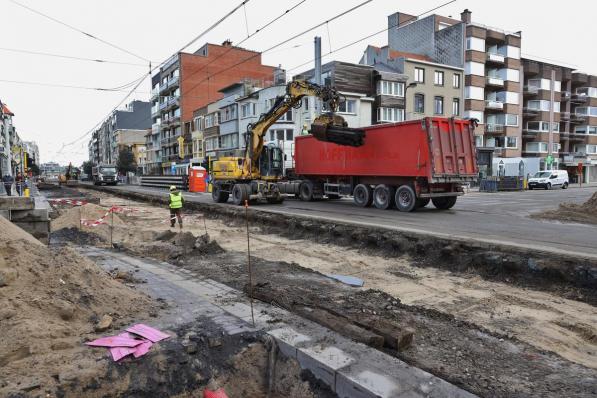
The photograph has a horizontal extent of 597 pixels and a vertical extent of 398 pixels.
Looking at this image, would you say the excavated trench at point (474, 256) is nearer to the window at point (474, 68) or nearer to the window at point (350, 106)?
the window at point (350, 106)

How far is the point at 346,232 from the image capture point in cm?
1114

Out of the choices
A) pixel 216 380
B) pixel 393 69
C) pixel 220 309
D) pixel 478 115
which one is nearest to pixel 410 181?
pixel 220 309

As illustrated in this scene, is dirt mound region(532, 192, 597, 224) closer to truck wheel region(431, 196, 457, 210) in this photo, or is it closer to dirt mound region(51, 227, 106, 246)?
truck wheel region(431, 196, 457, 210)

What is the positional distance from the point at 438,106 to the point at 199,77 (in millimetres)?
35554

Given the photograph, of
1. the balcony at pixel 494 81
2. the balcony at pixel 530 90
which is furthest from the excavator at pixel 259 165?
the balcony at pixel 530 90

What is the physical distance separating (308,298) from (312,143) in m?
16.5

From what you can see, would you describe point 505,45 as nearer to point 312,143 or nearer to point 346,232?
point 312,143

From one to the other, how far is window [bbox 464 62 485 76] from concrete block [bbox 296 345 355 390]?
176 ft

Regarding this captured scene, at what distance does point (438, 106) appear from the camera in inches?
1865

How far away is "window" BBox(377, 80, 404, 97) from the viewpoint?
42.7 m

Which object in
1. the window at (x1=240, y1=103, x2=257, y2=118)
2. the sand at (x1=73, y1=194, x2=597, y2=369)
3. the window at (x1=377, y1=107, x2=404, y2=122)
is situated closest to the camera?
the sand at (x1=73, y1=194, x2=597, y2=369)

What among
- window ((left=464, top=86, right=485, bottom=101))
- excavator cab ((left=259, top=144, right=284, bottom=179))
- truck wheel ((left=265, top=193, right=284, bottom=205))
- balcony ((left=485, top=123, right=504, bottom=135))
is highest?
window ((left=464, top=86, right=485, bottom=101))

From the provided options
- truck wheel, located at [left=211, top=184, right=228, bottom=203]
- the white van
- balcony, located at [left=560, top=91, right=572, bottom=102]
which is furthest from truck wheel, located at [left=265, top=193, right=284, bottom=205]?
balcony, located at [left=560, top=91, right=572, bottom=102]

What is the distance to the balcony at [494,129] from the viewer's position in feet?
175
